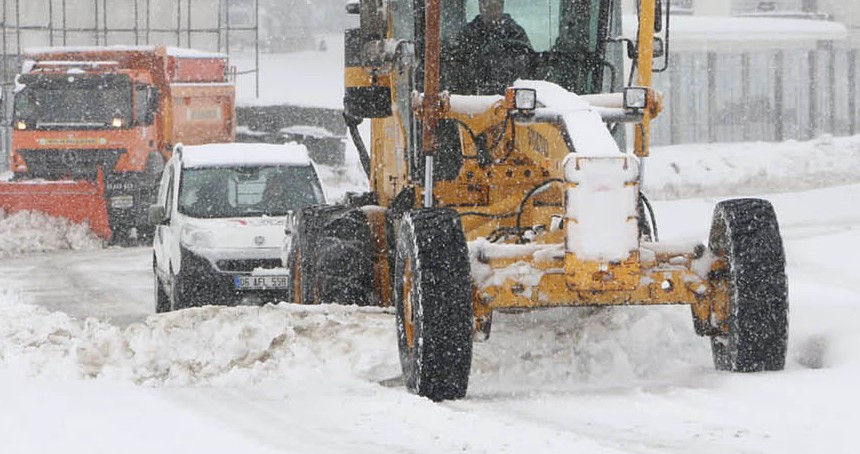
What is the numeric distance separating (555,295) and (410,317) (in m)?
0.90

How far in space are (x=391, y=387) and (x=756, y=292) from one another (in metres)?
2.08

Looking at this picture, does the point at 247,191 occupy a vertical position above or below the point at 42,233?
above

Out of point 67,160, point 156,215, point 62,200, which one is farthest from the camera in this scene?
point 67,160

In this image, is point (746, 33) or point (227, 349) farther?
point (746, 33)

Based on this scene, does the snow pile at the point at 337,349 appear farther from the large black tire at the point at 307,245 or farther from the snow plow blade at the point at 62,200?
the snow plow blade at the point at 62,200

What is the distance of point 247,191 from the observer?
15328mm

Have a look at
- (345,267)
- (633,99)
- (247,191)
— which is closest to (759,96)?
(247,191)

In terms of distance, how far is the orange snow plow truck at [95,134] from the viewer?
23.5 m

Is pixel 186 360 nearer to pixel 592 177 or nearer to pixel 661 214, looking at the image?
pixel 592 177

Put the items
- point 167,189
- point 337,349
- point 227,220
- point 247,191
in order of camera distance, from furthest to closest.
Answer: point 167,189, point 247,191, point 227,220, point 337,349

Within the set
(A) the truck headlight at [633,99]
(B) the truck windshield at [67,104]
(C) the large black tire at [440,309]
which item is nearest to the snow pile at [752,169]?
(B) the truck windshield at [67,104]

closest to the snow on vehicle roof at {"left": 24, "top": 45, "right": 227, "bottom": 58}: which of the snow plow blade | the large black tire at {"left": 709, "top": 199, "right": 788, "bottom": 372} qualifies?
the snow plow blade

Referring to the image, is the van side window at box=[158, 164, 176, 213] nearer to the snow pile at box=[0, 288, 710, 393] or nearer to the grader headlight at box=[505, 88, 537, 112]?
the snow pile at box=[0, 288, 710, 393]

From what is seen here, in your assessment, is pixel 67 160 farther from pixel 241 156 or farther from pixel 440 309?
pixel 440 309
